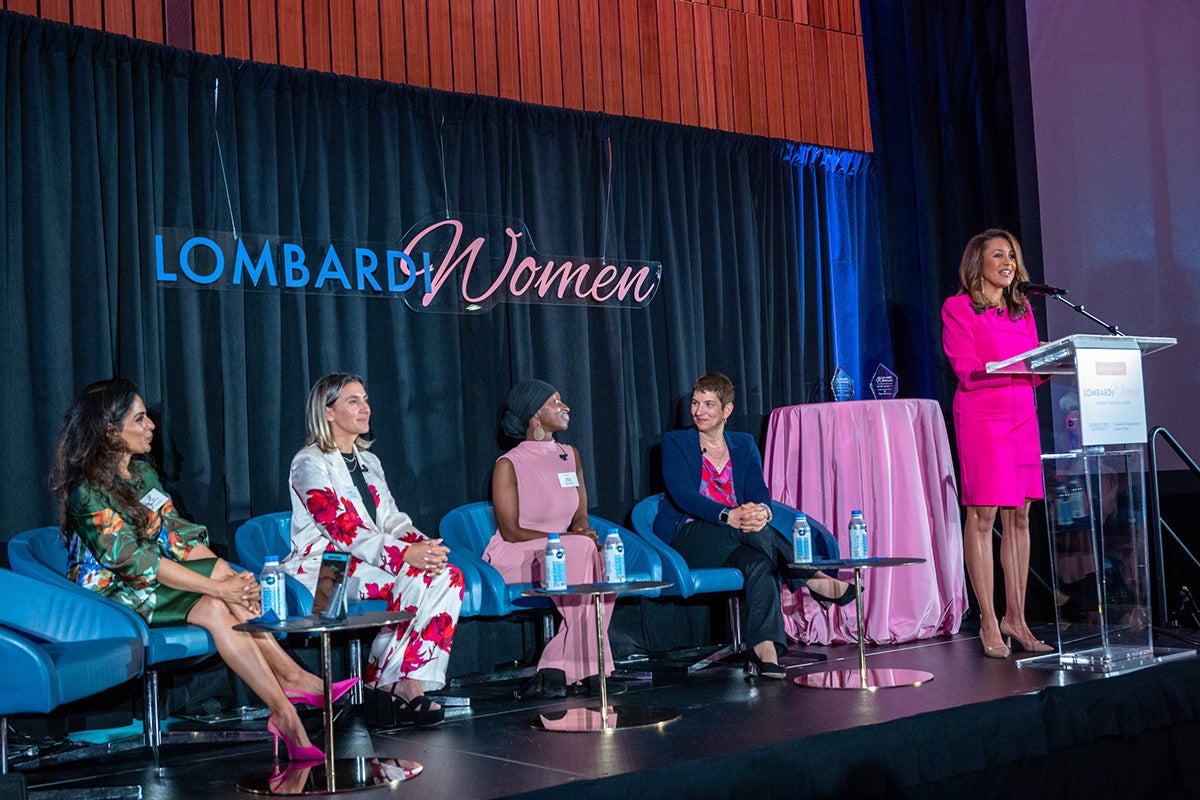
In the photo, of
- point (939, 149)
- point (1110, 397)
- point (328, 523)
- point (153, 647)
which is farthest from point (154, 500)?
point (939, 149)

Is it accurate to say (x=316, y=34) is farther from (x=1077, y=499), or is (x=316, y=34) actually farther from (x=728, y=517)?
(x=1077, y=499)

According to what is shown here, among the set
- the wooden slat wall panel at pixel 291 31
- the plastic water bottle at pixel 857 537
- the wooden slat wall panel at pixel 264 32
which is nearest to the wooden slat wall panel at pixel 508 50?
the wooden slat wall panel at pixel 291 31

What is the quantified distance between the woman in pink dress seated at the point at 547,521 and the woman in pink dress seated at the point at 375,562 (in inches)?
20.7

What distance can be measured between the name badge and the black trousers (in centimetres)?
218

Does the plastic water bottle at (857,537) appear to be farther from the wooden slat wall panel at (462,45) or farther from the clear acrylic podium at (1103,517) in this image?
the wooden slat wall panel at (462,45)

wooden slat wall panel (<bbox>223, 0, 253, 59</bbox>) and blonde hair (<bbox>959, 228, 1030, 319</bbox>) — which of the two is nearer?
blonde hair (<bbox>959, 228, 1030, 319</bbox>)

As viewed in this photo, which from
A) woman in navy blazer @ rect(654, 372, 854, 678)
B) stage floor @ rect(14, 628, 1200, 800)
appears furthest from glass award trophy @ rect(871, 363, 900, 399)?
stage floor @ rect(14, 628, 1200, 800)

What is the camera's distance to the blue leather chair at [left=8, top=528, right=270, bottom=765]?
3.59 metres

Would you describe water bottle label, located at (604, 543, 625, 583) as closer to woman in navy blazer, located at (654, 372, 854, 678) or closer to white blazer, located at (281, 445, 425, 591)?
white blazer, located at (281, 445, 425, 591)

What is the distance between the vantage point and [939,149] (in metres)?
6.87

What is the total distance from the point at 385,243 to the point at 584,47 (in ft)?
5.12

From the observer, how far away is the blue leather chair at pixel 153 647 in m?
3.59

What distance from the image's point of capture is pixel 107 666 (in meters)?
3.33

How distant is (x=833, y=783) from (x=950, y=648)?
217 cm
